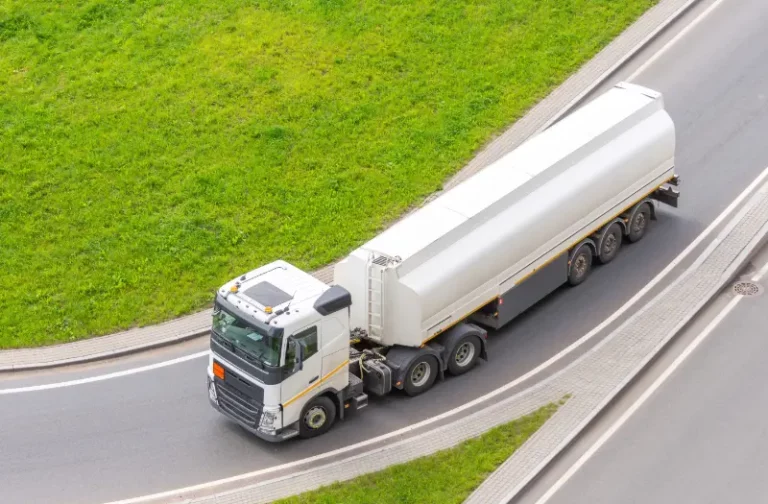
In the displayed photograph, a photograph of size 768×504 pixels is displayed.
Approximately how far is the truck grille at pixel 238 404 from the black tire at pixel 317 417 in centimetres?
85

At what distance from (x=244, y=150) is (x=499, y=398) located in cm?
1019

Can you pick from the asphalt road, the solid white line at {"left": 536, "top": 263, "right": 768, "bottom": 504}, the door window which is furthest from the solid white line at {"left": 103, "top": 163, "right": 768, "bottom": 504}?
the door window

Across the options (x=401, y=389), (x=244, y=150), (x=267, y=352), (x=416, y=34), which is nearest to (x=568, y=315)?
(x=401, y=389)

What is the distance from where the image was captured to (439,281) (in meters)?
20.7

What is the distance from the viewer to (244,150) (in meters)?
28.1

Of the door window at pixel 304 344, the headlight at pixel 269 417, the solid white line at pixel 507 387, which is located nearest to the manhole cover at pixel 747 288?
the solid white line at pixel 507 387

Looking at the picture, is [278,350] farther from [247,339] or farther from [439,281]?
[439,281]

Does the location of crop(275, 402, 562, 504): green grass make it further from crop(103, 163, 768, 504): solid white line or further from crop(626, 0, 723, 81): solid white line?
crop(626, 0, 723, 81): solid white line

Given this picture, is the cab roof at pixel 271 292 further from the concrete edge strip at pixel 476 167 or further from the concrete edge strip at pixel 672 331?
the concrete edge strip at pixel 672 331

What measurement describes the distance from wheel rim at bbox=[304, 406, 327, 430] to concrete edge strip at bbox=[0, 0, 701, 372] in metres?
4.12

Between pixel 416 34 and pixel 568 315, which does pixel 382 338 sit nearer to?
pixel 568 315

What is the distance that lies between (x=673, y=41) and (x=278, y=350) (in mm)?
17882

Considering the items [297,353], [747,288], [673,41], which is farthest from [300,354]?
[673,41]

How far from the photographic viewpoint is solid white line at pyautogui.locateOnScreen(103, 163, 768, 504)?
19.6 meters
